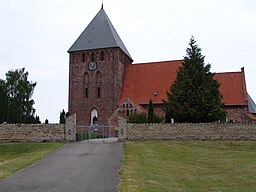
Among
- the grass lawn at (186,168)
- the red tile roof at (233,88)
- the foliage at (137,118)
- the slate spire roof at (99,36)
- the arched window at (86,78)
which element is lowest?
the grass lawn at (186,168)

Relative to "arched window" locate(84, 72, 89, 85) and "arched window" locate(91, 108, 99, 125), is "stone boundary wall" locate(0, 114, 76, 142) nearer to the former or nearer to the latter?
"arched window" locate(91, 108, 99, 125)

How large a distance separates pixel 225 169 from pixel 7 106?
3357cm

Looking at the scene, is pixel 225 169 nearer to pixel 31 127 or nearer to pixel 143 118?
pixel 31 127

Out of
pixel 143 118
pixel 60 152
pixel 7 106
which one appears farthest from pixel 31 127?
pixel 7 106

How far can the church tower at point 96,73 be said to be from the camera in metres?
43.5

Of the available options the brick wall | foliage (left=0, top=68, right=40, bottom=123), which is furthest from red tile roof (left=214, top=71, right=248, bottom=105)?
foliage (left=0, top=68, right=40, bottom=123)

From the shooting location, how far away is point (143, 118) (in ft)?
115

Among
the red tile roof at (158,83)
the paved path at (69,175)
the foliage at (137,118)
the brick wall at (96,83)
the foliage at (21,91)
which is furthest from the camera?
the foliage at (21,91)

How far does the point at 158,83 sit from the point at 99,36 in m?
9.52

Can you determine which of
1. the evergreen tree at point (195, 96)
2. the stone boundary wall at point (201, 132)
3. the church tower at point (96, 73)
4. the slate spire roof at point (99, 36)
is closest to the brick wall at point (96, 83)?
the church tower at point (96, 73)

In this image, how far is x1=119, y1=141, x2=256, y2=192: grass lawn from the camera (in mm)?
11414

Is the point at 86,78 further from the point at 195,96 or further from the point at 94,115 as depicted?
the point at 195,96

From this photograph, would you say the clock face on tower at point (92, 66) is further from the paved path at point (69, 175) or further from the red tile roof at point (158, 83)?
the paved path at point (69, 175)

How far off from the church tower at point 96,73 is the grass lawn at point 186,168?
18.2 meters
